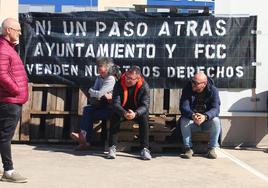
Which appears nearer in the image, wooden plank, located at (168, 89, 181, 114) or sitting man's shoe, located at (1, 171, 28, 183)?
sitting man's shoe, located at (1, 171, 28, 183)

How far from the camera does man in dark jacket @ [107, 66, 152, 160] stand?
306 inches

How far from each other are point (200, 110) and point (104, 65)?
170 cm

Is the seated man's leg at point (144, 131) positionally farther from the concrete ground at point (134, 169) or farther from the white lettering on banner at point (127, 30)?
the white lettering on banner at point (127, 30)

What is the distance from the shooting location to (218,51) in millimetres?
8977

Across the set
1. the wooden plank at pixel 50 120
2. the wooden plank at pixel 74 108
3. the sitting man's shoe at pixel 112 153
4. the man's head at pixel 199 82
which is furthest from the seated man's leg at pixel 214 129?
the wooden plank at pixel 50 120

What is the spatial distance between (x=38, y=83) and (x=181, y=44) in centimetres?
261

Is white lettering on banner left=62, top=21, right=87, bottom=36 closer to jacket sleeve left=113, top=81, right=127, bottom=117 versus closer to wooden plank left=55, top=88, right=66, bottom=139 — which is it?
wooden plank left=55, top=88, right=66, bottom=139

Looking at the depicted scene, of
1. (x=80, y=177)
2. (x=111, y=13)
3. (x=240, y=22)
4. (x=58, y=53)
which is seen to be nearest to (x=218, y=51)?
(x=240, y=22)

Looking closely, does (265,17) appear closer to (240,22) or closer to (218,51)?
(240,22)

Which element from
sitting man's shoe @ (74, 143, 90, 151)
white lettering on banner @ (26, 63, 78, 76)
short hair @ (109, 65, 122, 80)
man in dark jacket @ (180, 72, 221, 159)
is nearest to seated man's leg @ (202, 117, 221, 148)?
man in dark jacket @ (180, 72, 221, 159)

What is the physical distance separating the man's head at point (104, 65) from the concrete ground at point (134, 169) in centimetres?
129

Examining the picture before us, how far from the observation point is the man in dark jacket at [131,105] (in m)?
7.76

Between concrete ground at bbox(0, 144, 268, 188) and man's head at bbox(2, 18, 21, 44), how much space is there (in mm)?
1690

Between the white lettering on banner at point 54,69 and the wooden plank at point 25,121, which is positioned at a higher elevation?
the white lettering on banner at point 54,69
